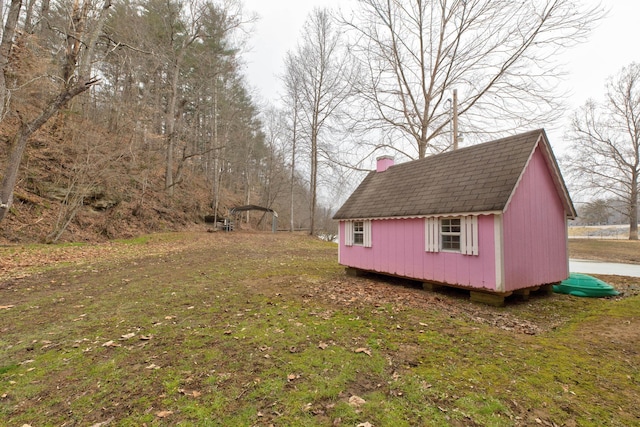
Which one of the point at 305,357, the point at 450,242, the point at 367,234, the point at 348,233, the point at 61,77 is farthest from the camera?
the point at 348,233

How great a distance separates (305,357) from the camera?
132 inches

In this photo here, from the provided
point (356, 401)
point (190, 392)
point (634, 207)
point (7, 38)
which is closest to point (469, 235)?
point (356, 401)

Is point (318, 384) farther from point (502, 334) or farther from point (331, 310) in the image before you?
point (502, 334)

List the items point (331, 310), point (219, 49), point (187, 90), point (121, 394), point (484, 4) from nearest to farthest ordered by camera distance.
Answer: point (121, 394)
point (331, 310)
point (484, 4)
point (219, 49)
point (187, 90)

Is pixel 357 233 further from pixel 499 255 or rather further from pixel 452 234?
pixel 499 255

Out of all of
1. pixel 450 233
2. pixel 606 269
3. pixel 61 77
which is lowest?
pixel 606 269

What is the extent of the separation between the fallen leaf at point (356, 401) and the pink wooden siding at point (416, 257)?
441 centimetres

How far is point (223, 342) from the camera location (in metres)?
3.74

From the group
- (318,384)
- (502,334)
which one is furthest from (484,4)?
(318,384)

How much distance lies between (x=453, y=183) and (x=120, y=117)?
21.5 metres

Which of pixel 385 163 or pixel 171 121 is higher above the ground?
pixel 171 121

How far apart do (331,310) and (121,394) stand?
11.1 feet

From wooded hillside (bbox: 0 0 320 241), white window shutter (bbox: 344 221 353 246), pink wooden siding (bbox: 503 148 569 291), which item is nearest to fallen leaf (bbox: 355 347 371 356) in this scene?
pink wooden siding (bbox: 503 148 569 291)

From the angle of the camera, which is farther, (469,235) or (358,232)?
(358,232)
